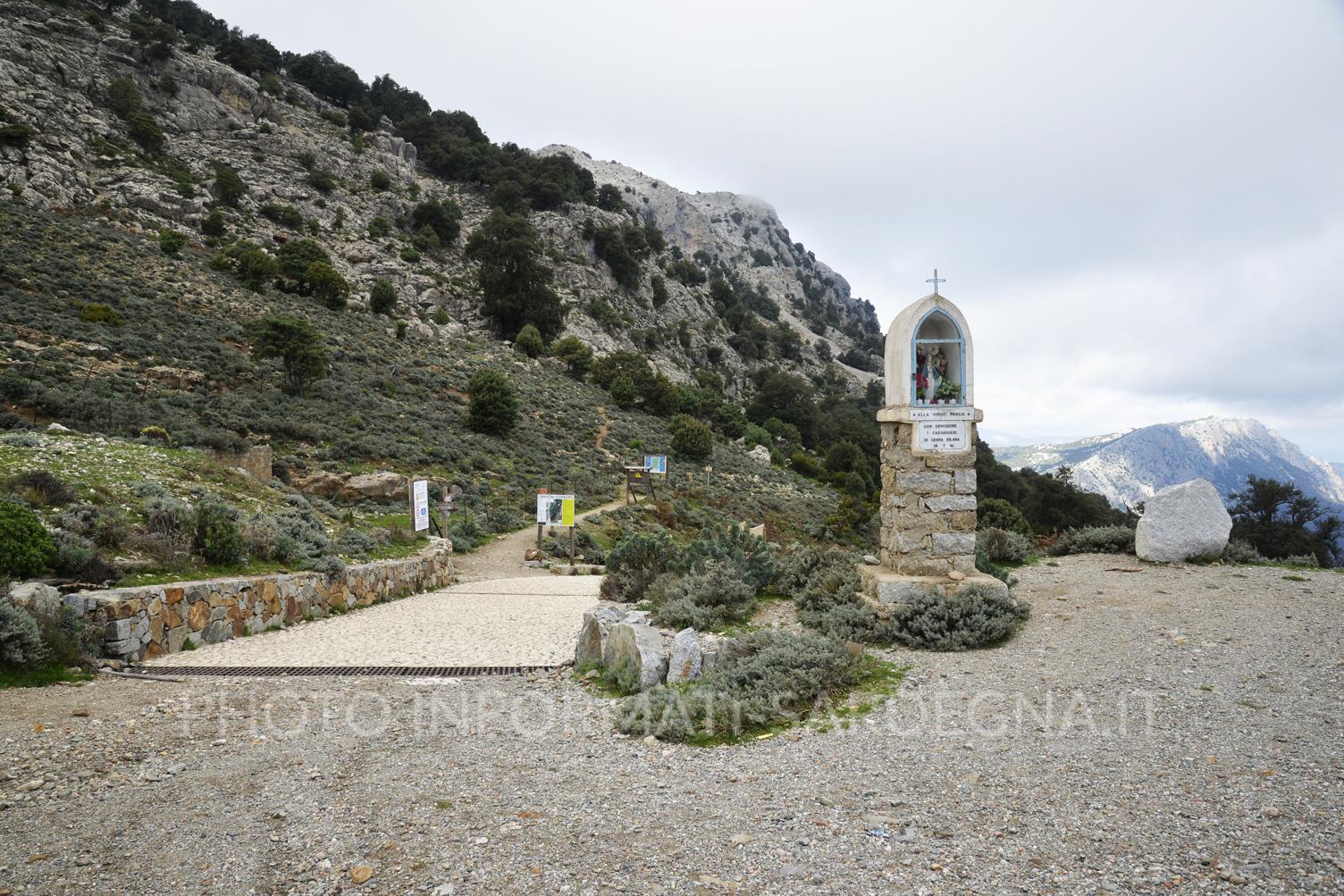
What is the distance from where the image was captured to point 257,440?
18.9 metres

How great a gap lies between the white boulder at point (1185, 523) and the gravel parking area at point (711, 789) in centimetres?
448

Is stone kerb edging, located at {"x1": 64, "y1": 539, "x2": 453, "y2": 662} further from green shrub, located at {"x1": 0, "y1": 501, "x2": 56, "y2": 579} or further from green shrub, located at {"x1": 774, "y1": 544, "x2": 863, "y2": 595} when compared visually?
green shrub, located at {"x1": 774, "y1": 544, "x2": 863, "y2": 595}

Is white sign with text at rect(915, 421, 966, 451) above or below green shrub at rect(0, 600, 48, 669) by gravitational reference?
above

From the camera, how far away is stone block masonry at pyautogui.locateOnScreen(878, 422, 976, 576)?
7535 millimetres

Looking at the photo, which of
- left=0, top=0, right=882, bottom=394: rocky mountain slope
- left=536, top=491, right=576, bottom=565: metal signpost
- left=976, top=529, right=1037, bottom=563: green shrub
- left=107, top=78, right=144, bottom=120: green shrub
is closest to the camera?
left=976, top=529, right=1037, bottom=563: green shrub

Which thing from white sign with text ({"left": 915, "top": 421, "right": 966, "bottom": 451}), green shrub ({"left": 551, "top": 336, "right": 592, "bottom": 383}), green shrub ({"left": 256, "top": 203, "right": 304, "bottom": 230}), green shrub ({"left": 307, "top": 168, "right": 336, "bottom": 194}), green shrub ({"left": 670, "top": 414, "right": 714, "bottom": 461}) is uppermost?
green shrub ({"left": 307, "top": 168, "right": 336, "bottom": 194})

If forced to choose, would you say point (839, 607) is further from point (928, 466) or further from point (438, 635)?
point (438, 635)

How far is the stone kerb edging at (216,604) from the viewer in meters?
6.51

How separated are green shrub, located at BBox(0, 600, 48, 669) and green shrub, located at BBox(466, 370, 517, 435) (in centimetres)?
2329

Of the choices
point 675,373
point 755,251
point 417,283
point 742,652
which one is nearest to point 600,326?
point 675,373

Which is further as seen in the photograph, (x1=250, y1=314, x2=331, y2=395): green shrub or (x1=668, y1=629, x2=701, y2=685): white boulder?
(x1=250, y1=314, x2=331, y2=395): green shrub

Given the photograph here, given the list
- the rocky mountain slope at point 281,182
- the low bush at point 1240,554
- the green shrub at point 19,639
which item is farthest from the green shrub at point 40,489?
the rocky mountain slope at point 281,182

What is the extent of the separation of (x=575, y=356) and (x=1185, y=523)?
38.8 m

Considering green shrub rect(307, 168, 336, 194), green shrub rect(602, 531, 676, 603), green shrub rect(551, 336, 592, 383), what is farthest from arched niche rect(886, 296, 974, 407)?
green shrub rect(307, 168, 336, 194)
